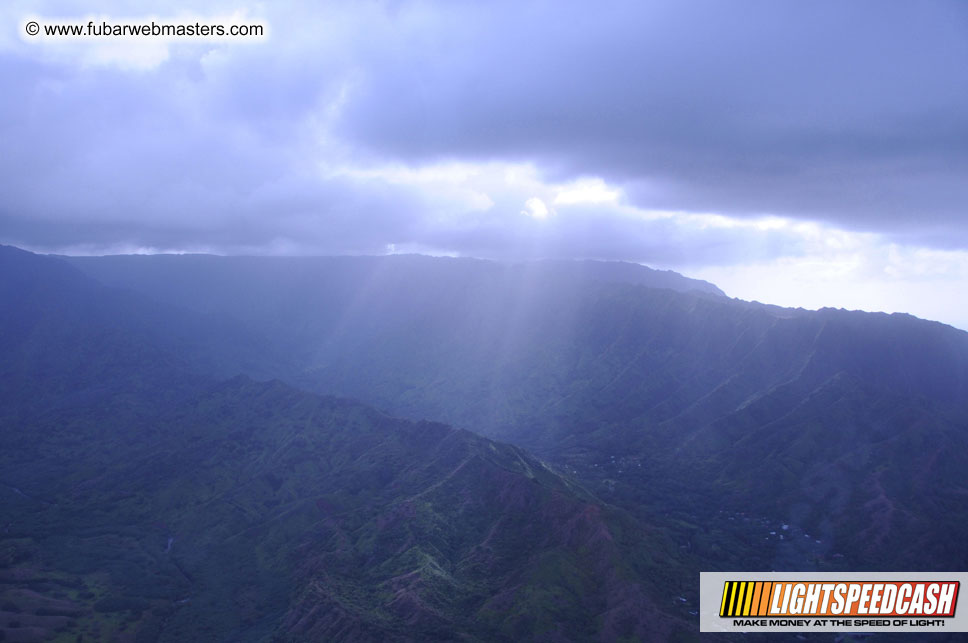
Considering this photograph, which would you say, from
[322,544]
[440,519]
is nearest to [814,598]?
[440,519]

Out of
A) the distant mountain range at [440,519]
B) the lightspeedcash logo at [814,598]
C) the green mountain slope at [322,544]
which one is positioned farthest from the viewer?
the distant mountain range at [440,519]

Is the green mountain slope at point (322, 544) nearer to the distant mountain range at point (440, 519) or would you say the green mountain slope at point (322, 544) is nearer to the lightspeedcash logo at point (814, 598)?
the distant mountain range at point (440, 519)

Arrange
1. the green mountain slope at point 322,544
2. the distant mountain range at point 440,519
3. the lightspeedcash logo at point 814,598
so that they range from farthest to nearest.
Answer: the distant mountain range at point 440,519, the green mountain slope at point 322,544, the lightspeedcash logo at point 814,598

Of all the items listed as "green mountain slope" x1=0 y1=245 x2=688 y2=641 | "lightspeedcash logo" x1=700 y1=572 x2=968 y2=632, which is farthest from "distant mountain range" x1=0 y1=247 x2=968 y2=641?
"lightspeedcash logo" x1=700 y1=572 x2=968 y2=632

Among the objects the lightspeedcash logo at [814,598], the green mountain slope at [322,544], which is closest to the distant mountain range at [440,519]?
the green mountain slope at [322,544]

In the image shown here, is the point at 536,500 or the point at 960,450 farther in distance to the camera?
the point at 960,450

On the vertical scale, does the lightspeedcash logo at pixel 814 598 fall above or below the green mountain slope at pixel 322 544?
above

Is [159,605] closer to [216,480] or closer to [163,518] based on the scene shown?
[163,518]

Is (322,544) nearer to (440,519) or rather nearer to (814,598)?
(440,519)

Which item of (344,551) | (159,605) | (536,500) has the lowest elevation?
(159,605)

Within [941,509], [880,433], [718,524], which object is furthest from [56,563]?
[880,433]

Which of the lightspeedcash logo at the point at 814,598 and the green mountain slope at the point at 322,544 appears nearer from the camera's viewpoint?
the lightspeedcash logo at the point at 814,598
